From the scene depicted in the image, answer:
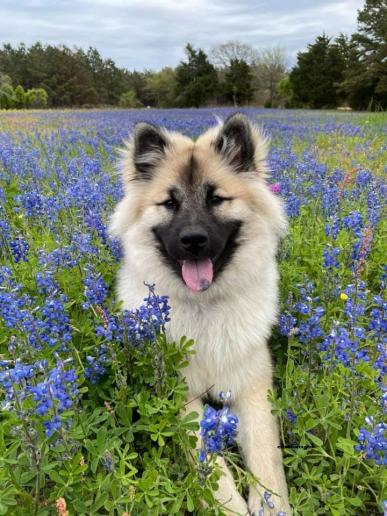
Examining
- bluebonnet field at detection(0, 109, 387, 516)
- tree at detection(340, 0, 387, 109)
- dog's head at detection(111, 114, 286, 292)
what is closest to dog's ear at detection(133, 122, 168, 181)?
dog's head at detection(111, 114, 286, 292)

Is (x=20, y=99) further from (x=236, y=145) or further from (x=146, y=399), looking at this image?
(x=146, y=399)

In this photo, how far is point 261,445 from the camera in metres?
2.03

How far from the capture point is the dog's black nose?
Answer: 217 cm

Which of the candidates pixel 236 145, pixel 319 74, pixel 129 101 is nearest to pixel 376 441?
pixel 236 145

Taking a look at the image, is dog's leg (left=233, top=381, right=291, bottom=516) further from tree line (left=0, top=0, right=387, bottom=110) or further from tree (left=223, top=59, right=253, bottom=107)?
tree (left=223, top=59, right=253, bottom=107)

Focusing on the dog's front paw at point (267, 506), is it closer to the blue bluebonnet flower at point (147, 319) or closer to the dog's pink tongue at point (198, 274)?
the blue bluebonnet flower at point (147, 319)

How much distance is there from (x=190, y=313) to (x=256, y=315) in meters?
0.36

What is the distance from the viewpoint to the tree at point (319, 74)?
114ft

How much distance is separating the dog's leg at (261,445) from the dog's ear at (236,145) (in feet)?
3.98

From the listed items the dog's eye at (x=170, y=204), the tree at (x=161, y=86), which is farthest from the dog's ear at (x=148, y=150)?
the tree at (x=161, y=86)

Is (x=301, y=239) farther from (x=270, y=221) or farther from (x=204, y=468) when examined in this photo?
(x=204, y=468)

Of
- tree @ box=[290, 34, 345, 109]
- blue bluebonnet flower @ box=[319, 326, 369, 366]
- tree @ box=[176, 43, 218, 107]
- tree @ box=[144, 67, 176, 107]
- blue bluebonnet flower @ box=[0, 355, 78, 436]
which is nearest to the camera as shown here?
blue bluebonnet flower @ box=[0, 355, 78, 436]

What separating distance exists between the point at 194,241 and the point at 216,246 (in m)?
0.15

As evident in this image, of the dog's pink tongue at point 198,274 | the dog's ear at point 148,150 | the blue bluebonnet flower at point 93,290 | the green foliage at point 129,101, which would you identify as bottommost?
the green foliage at point 129,101
